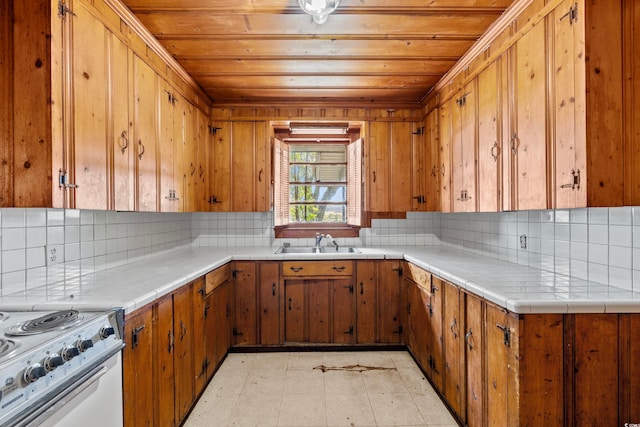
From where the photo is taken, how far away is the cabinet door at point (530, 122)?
5.32 ft

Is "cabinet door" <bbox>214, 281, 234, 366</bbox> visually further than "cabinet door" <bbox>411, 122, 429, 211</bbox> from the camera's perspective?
No

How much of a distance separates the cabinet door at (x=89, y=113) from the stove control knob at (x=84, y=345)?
2.09 feet

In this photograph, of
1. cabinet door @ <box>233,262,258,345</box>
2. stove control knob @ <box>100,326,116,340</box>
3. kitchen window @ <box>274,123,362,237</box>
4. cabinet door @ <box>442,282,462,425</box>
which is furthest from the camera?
kitchen window @ <box>274,123,362,237</box>

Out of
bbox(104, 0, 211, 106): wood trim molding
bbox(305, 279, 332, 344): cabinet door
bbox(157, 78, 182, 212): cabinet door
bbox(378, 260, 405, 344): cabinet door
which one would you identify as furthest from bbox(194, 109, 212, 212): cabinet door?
bbox(378, 260, 405, 344): cabinet door

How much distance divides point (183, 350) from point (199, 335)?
10.1 inches

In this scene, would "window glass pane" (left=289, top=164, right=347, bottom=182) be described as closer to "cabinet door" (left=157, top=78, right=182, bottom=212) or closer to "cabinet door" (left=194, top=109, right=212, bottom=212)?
"cabinet door" (left=194, top=109, right=212, bottom=212)

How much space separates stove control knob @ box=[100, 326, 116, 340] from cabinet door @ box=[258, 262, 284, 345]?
1.67m

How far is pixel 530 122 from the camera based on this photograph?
67.2 inches

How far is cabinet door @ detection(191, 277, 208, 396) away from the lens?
6.93 feet

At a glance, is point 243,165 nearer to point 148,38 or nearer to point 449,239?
point 148,38

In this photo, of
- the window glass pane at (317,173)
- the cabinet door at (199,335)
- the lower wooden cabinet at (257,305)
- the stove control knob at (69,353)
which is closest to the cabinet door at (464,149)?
the window glass pane at (317,173)

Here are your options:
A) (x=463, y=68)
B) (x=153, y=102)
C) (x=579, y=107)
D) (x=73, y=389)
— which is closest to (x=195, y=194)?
(x=153, y=102)

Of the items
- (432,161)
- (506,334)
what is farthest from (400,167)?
(506,334)

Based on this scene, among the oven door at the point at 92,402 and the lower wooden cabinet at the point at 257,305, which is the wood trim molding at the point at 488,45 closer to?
the lower wooden cabinet at the point at 257,305
